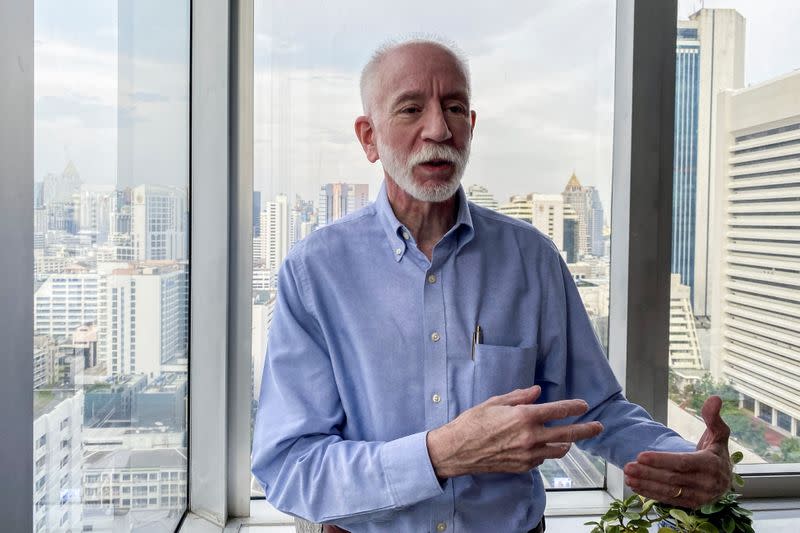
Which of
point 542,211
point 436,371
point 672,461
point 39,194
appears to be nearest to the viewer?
point 39,194

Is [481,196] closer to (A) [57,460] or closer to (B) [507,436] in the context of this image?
(B) [507,436]

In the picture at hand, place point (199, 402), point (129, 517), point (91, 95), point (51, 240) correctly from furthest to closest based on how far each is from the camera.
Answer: point (199, 402)
point (129, 517)
point (91, 95)
point (51, 240)

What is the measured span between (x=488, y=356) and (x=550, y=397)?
21cm

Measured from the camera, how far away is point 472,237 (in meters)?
1.44

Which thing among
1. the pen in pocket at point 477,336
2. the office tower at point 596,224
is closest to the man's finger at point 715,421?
the pen in pocket at point 477,336

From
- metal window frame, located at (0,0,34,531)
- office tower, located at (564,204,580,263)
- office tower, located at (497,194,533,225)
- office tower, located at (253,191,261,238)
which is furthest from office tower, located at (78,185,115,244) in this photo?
office tower, located at (564,204,580,263)

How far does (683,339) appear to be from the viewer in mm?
2070

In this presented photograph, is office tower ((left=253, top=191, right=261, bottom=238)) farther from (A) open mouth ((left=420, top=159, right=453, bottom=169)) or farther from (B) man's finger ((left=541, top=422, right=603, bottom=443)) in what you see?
(B) man's finger ((left=541, top=422, right=603, bottom=443))

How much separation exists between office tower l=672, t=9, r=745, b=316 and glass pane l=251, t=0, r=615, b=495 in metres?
0.21

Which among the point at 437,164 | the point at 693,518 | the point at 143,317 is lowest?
the point at 693,518

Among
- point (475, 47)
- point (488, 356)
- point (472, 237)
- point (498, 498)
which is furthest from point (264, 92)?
point (498, 498)

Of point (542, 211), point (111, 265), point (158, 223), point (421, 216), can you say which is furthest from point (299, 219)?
point (111, 265)

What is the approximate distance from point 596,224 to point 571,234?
83mm

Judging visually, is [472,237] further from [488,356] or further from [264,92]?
[264,92]
